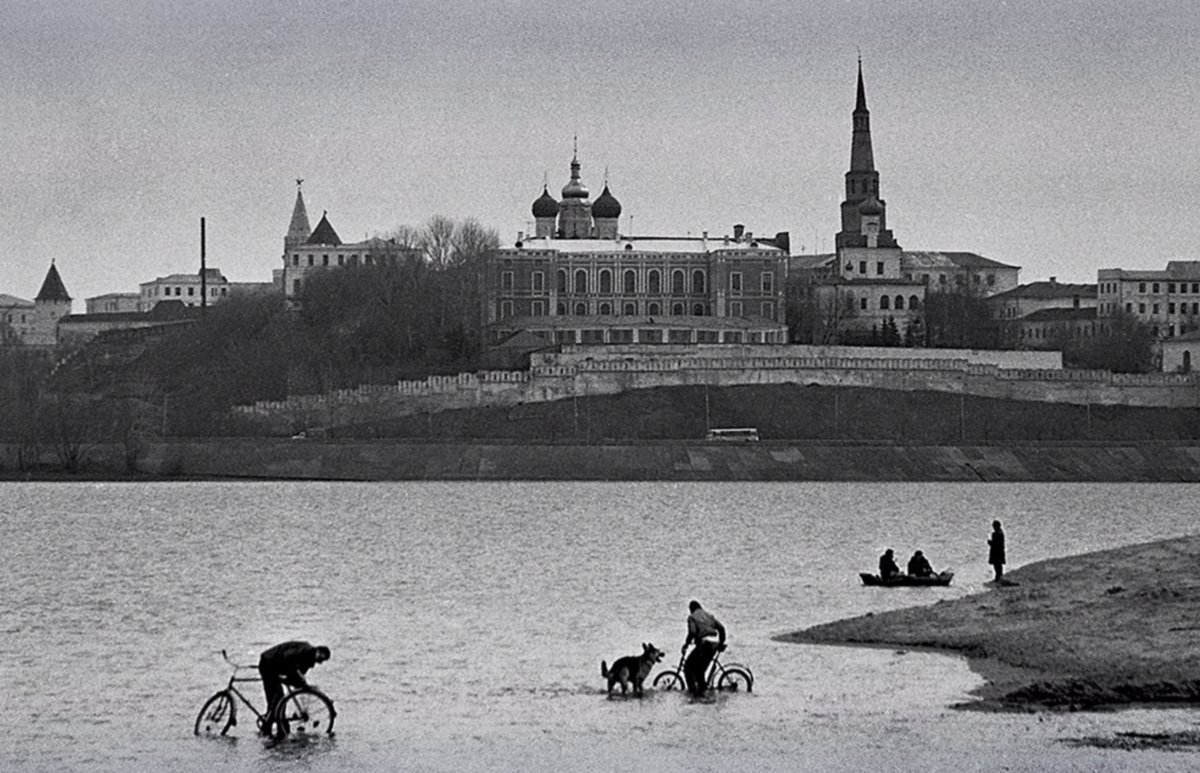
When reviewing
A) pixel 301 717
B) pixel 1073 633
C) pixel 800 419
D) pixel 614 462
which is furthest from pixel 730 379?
pixel 301 717

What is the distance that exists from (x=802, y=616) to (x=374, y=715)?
14.6 m

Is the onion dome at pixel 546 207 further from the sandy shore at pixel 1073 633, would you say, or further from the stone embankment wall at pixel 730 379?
the sandy shore at pixel 1073 633

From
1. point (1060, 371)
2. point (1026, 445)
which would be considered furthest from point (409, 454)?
point (1060, 371)

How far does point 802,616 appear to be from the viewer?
45.9m

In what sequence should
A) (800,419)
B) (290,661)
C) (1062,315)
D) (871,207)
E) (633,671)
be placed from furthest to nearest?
(1062,315)
(871,207)
(800,419)
(633,671)
(290,661)

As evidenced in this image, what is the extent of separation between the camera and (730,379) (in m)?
131

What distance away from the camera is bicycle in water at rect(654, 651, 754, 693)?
35.2 metres

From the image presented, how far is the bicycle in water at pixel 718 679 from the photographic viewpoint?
35.2 metres

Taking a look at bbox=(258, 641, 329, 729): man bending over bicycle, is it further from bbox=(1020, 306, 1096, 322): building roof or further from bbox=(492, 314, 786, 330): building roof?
bbox=(1020, 306, 1096, 322): building roof

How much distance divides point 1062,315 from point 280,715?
539 feet

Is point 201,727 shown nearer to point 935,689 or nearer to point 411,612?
point 935,689

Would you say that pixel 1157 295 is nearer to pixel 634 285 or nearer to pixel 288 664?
→ pixel 634 285

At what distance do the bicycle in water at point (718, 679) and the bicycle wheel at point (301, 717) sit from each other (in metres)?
5.55

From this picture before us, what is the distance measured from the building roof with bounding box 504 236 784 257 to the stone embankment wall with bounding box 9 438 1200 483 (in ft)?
143
